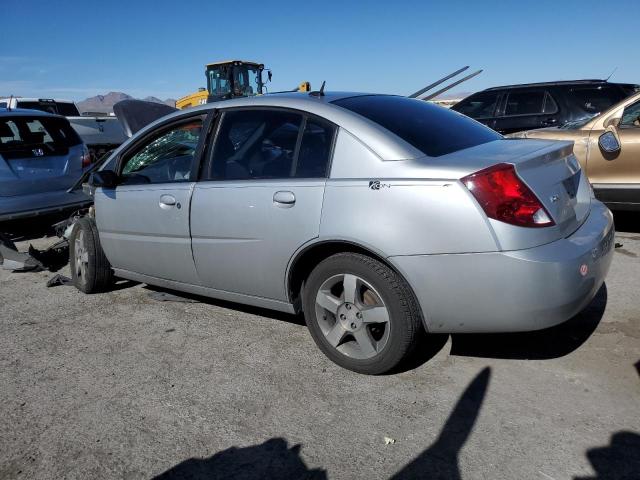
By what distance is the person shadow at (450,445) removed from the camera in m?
2.28

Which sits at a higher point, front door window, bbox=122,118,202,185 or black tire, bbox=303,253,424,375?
front door window, bbox=122,118,202,185

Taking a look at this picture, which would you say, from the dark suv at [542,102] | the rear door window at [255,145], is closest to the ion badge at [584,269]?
the rear door window at [255,145]

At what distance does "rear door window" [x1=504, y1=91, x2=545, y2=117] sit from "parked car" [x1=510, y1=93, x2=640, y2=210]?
125 inches

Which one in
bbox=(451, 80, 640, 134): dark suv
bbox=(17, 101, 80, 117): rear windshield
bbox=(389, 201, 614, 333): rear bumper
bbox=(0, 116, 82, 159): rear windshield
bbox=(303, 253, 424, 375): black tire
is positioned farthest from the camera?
bbox=(17, 101, 80, 117): rear windshield

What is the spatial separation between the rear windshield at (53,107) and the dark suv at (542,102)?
423 inches

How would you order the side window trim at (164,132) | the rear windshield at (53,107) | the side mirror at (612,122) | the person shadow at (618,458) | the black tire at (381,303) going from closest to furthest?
the person shadow at (618,458) → the black tire at (381,303) → the side window trim at (164,132) → the side mirror at (612,122) → the rear windshield at (53,107)

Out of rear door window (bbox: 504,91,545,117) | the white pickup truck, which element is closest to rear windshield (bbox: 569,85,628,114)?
rear door window (bbox: 504,91,545,117)

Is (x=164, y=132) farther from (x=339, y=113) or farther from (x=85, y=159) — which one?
(x=85, y=159)

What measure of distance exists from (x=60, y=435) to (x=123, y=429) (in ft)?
1.00

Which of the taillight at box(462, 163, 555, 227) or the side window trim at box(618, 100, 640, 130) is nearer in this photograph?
the taillight at box(462, 163, 555, 227)

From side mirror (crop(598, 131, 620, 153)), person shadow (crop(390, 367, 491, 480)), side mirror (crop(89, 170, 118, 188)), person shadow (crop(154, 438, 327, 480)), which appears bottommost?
person shadow (crop(154, 438, 327, 480))

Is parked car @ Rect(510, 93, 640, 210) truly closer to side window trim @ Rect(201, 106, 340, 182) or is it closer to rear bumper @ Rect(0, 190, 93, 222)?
side window trim @ Rect(201, 106, 340, 182)

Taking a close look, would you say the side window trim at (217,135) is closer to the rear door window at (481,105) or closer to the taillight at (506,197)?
the taillight at (506,197)

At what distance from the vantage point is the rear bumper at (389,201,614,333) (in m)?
2.54
